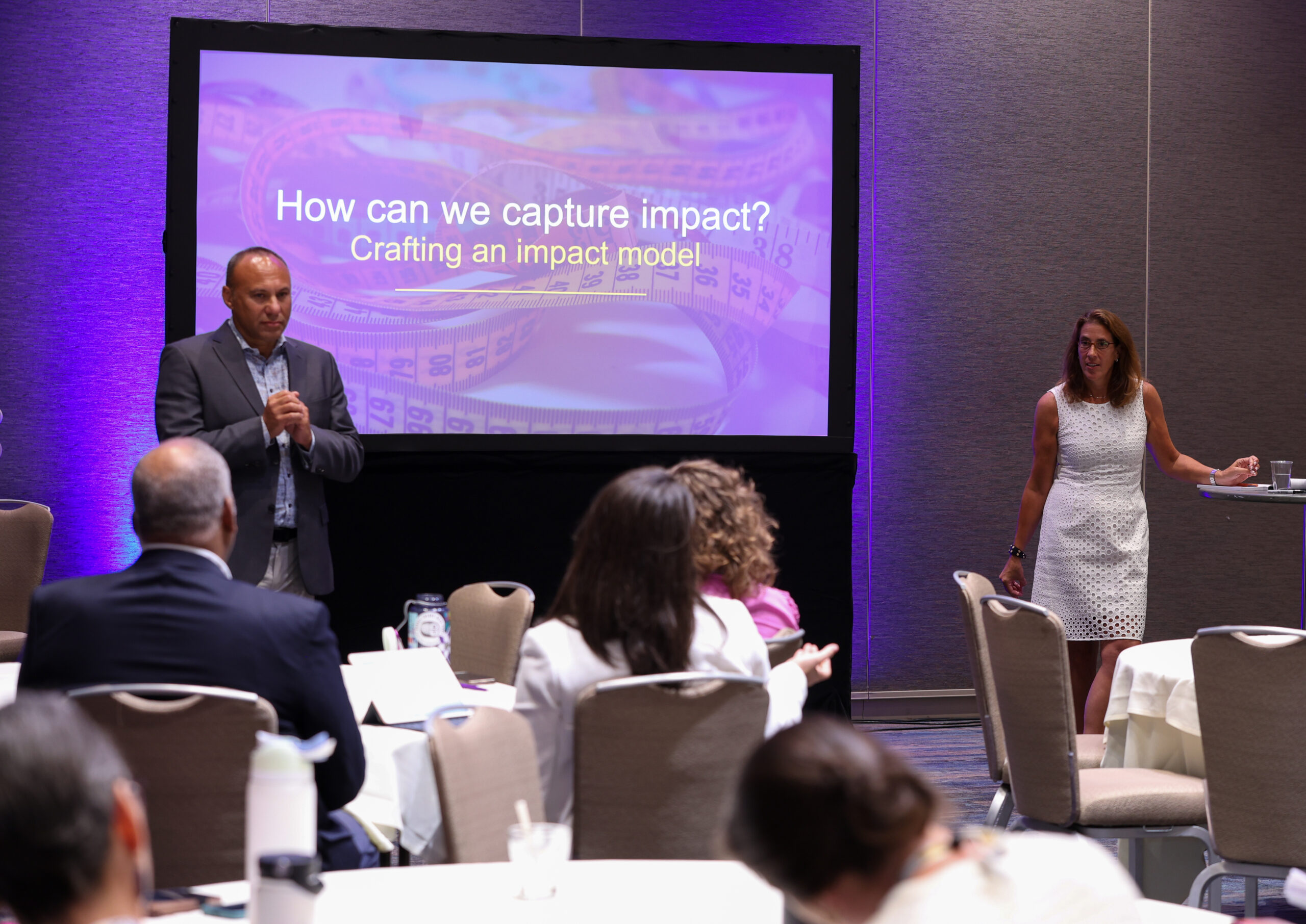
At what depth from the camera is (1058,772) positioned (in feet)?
9.55

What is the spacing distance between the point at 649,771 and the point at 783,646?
81 cm

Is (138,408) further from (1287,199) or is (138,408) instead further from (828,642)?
(1287,199)

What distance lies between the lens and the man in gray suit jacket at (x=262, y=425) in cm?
381

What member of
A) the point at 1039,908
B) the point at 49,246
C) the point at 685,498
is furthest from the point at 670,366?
the point at 1039,908

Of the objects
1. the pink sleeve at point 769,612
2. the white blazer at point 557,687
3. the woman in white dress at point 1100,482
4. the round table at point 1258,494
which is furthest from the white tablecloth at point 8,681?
the woman in white dress at point 1100,482

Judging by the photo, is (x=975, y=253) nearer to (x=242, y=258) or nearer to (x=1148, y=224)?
(x=1148, y=224)

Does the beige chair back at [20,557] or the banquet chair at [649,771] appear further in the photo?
the beige chair back at [20,557]

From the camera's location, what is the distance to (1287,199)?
6.21 meters

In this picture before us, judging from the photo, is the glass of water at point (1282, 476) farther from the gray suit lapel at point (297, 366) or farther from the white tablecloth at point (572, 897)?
the gray suit lapel at point (297, 366)

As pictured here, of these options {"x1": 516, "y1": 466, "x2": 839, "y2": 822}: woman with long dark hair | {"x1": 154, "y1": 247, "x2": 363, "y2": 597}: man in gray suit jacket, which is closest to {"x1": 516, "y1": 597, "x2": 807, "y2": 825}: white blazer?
{"x1": 516, "y1": 466, "x2": 839, "y2": 822}: woman with long dark hair

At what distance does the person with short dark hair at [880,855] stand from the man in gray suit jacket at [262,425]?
305 centimetres

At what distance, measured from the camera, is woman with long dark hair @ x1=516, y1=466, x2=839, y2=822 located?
2049 millimetres

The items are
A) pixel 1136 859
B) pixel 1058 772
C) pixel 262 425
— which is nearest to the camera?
pixel 1058 772

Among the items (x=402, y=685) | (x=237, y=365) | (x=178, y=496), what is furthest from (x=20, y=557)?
(x=178, y=496)
